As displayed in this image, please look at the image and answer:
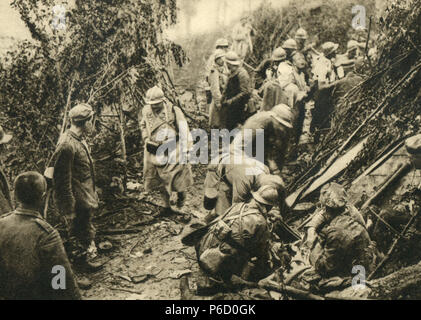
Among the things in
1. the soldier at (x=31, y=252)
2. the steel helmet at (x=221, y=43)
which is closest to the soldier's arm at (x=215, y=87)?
the steel helmet at (x=221, y=43)

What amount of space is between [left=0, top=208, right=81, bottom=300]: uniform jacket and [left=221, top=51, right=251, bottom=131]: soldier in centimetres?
270

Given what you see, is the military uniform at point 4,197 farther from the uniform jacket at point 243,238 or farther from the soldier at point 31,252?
the uniform jacket at point 243,238

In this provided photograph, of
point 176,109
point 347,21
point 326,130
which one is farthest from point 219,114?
point 347,21

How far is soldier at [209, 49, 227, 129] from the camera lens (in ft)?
21.1

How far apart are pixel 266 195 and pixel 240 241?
646 mm

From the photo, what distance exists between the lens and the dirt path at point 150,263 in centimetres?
613

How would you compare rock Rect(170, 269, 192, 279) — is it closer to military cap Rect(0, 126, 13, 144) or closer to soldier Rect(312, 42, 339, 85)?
military cap Rect(0, 126, 13, 144)

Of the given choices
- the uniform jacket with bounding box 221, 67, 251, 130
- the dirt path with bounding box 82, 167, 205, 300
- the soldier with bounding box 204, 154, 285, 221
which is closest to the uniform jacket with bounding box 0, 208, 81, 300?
the dirt path with bounding box 82, 167, 205, 300

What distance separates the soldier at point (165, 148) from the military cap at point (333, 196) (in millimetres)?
1743

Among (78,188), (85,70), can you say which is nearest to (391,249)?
(78,188)
